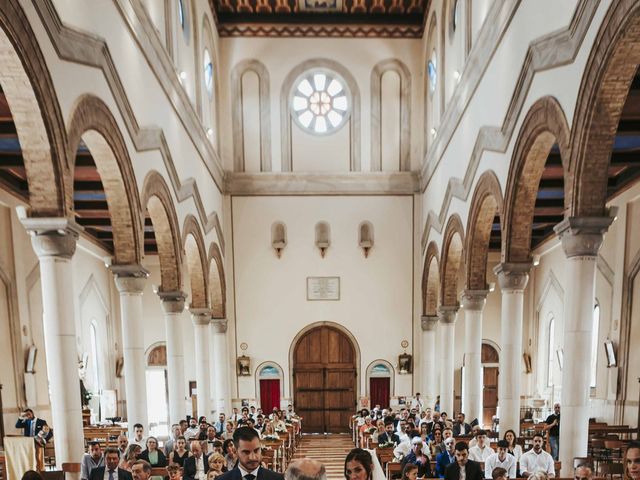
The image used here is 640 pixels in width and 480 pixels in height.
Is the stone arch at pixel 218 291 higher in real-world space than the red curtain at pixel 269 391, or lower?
higher

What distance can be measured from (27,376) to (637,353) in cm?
1430

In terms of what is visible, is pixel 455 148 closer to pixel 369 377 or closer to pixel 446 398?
pixel 446 398

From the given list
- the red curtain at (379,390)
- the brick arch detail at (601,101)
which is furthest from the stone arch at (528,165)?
the red curtain at (379,390)

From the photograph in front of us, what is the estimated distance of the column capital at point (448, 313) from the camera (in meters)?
16.2

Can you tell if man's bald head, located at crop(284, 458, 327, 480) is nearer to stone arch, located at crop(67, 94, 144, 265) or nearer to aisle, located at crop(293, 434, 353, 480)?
stone arch, located at crop(67, 94, 144, 265)

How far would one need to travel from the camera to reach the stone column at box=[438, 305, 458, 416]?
1623 cm

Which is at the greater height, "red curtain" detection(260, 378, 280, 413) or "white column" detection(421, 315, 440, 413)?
"white column" detection(421, 315, 440, 413)

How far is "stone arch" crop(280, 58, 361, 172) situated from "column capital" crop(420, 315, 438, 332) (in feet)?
19.3

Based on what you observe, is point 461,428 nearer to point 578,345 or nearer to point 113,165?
point 578,345

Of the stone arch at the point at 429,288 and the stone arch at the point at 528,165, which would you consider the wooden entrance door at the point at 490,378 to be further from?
the stone arch at the point at 528,165

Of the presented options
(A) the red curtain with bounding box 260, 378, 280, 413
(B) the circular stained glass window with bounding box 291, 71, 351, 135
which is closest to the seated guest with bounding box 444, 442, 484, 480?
(A) the red curtain with bounding box 260, 378, 280, 413

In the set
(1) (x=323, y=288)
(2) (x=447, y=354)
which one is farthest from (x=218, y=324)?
(2) (x=447, y=354)

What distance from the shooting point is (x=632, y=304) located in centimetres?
1288

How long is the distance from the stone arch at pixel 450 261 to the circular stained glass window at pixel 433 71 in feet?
17.0
